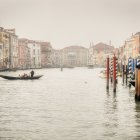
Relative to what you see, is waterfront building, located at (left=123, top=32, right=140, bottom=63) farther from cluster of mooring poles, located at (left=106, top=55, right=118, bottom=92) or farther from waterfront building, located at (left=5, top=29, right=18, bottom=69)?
cluster of mooring poles, located at (left=106, top=55, right=118, bottom=92)

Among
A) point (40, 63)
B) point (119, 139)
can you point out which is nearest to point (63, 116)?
point (119, 139)

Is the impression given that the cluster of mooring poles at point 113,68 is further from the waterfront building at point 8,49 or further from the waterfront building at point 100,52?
the waterfront building at point 100,52

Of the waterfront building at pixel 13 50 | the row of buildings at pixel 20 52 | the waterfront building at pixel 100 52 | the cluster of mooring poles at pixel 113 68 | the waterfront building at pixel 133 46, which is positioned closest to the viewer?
the cluster of mooring poles at pixel 113 68

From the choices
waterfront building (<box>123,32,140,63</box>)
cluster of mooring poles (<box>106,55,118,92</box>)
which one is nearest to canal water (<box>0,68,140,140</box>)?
cluster of mooring poles (<box>106,55,118,92</box>)

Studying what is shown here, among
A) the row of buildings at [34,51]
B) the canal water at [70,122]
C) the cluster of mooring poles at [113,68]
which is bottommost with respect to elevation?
the canal water at [70,122]

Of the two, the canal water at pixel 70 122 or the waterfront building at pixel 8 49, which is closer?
the canal water at pixel 70 122

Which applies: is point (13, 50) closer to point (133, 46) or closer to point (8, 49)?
point (8, 49)

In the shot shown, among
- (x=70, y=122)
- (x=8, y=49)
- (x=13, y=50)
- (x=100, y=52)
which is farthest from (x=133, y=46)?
(x=100, y=52)

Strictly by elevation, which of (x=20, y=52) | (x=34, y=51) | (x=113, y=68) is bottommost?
(x=113, y=68)

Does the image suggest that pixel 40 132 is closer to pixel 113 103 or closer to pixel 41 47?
pixel 113 103

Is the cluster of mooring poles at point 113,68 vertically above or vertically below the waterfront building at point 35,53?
below

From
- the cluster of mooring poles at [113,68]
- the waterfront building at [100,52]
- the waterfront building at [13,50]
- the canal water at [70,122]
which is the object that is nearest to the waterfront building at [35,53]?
the waterfront building at [13,50]

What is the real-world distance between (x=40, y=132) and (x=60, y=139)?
1.07 m

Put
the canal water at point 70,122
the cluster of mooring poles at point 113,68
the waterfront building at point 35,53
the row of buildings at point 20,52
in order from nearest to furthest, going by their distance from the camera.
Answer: the canal water at point 70,122, the cluster of mooring poles at point 113,68, the row of buildings at point 20,52, the waterfront building at point 35,53
